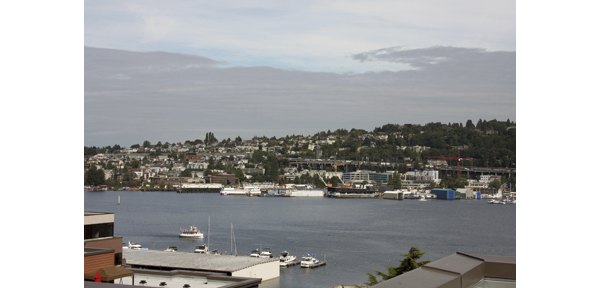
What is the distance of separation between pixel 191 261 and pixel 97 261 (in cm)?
1395

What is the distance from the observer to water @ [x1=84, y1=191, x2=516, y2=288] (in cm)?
2756

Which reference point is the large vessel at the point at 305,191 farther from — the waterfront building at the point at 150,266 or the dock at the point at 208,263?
the waterfront building at the point at 150,266

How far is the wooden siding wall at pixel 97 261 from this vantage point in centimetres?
752

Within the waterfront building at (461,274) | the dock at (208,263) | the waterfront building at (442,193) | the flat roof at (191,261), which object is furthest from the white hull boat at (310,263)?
the waterfront building at (442,193)

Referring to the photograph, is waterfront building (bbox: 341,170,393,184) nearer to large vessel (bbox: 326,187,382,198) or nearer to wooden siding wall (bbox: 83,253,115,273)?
large vessel (bbox: 326,187,382,198)

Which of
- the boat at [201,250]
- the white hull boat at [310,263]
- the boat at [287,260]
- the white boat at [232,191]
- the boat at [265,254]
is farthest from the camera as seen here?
the white boat at [232,191]

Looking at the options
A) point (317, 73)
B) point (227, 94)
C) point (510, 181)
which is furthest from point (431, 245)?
point (227, 94)

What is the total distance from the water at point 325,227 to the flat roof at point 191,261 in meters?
1.38

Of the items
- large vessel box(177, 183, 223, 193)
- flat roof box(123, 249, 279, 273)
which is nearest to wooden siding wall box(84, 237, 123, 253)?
flat roof box(123, 249, 279, 273)

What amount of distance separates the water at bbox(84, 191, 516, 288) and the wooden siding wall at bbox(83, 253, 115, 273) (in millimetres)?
14633

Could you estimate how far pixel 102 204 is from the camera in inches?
1914

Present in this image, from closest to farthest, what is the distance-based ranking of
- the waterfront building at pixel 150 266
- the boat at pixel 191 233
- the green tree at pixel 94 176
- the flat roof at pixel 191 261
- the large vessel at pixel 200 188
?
the waterfront building at pixel 150 266, the flat roof at pixel 191 261, the boat at pixel 191 233, the green tree at pixel 94 176, the large vessel at pixel 200 188
